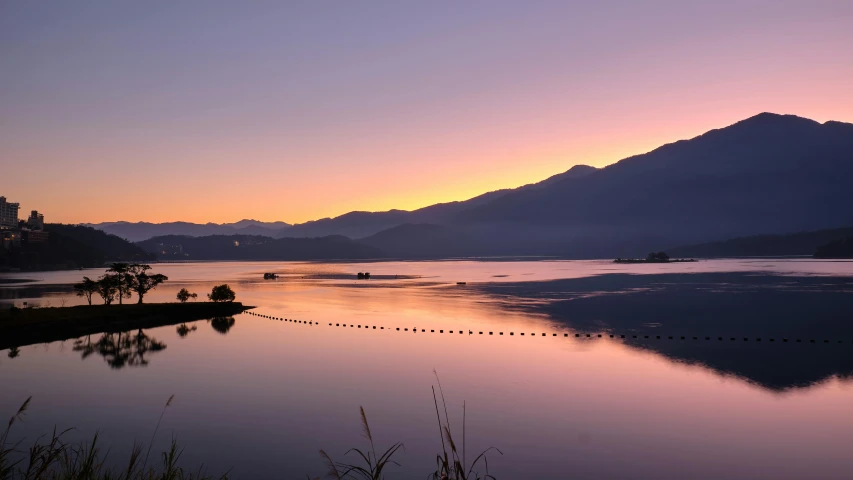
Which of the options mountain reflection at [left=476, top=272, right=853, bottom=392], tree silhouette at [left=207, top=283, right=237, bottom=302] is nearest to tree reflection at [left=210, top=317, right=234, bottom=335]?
tree silhouette at [left=207, top=283, right=237, bottom=302]

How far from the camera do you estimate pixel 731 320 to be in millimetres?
71875

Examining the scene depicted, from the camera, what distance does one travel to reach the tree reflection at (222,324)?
69.6 meters

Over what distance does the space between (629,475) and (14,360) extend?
48696 millimetres

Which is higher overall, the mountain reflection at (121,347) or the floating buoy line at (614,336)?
the mountain reflection at (121,347)

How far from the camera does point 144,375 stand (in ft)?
144

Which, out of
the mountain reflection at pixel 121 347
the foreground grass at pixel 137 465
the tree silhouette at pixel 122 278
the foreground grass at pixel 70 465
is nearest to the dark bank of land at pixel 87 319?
the mountain reflection at pixel 121 347

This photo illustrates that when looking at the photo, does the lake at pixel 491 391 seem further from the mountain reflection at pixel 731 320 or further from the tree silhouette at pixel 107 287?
the tree silhouette at pixel 107 287

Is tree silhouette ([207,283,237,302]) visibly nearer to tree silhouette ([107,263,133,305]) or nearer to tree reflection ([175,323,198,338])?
tree silhouette ([107,263,133,305])

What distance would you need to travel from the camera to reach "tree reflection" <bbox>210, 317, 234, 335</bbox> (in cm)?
6962

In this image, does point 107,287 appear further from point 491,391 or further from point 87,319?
point 491,391

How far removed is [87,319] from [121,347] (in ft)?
41.6

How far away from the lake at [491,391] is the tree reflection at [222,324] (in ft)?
3.13

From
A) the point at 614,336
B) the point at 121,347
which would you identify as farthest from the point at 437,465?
the point at 121,347

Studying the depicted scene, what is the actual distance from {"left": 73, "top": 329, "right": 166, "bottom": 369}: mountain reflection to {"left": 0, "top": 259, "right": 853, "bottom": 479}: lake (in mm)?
438
